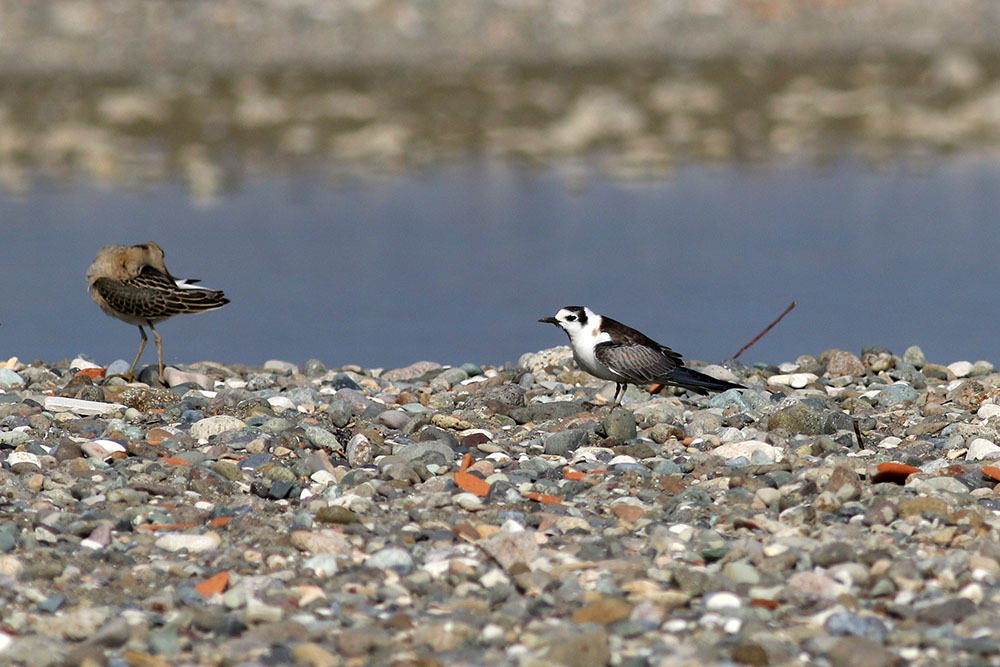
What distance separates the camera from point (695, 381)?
8.10 meters

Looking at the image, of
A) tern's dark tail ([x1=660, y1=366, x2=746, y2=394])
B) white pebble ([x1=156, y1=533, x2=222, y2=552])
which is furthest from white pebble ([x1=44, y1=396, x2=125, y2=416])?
tern's dark tail ([x1=660, y1=366, x2=746, y2=394])

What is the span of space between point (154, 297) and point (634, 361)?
293 cm

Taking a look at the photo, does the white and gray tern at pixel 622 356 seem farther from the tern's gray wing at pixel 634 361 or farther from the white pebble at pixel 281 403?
the white pebble at pixel 281 403

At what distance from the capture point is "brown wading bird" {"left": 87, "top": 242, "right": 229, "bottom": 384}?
885 centimetres

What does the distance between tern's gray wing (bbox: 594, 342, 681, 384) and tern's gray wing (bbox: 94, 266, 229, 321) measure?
2.45m

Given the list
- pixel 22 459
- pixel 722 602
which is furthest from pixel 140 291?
pixel 722 602

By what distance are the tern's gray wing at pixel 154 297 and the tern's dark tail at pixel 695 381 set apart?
282 centimetres

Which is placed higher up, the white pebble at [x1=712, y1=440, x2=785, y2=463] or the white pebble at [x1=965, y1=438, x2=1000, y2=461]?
the white pebble at [x1=712, y1=440, x2=785, y2=463]

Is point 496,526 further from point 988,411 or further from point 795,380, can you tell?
point 795,380

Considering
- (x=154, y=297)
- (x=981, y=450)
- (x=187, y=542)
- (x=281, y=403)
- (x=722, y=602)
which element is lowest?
(x=722, y=602)

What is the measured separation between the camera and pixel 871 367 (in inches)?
368

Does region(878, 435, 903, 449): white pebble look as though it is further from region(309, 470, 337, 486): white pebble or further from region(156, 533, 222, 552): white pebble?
region(156, 533, 222, 552): white pebble

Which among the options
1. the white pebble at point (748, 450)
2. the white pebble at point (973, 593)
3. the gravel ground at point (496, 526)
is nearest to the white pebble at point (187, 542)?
the gravel ground at point (496, 526)

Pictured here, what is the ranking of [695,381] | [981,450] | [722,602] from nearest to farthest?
[722,602] → [981,450] → [695,381]
